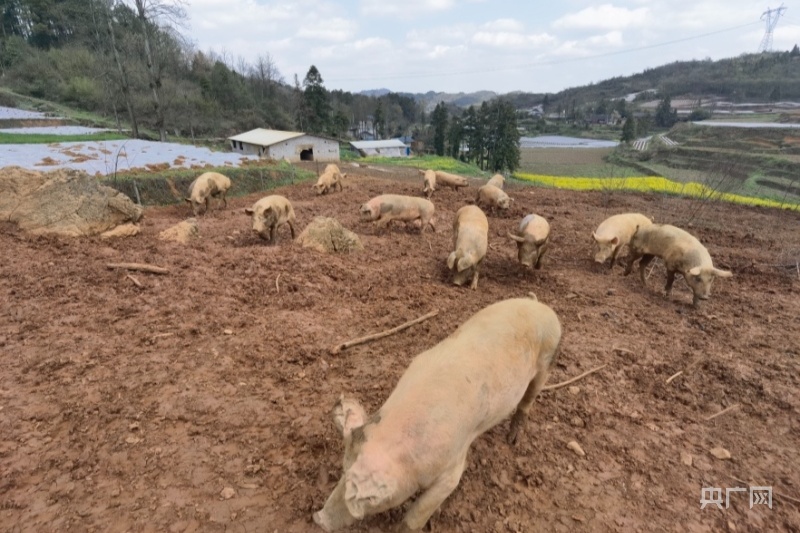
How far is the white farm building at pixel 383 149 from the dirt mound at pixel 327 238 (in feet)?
167

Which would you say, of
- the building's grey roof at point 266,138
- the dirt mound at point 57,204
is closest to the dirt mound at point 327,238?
the dirt mound at point 57,204

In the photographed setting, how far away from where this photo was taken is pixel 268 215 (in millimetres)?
10703

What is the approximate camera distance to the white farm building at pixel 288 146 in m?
37.8

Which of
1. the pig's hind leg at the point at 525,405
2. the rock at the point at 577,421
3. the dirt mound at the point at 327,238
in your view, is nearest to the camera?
the pig's hind leg at the point at 525,405

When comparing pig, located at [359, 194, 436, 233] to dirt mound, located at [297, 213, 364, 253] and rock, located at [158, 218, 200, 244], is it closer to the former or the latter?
dirt mound, located at [297, 213, 364, 253]

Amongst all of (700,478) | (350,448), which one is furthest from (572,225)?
(350,448)

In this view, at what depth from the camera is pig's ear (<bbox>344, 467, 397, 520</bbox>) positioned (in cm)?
241

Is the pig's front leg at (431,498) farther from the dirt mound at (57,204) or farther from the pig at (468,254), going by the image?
the dirt mound at (57,204)

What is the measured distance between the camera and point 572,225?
14.4 meters

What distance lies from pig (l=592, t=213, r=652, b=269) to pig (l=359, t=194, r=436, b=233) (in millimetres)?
5345

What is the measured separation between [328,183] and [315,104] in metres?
45.8

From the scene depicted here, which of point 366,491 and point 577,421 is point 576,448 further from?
point 366,491

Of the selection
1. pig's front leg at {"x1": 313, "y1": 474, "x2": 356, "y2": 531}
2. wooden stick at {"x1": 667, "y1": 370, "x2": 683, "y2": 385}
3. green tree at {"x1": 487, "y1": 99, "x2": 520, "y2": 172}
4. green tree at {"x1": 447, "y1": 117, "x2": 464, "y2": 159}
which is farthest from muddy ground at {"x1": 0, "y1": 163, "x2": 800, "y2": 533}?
green tree at {"x1": 447, "y1": 117, "x2": 464, "y2": 159}

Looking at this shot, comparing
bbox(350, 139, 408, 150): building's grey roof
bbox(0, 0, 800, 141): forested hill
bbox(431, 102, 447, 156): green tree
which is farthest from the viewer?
bbox(431, 102, 447, 156): green tree
